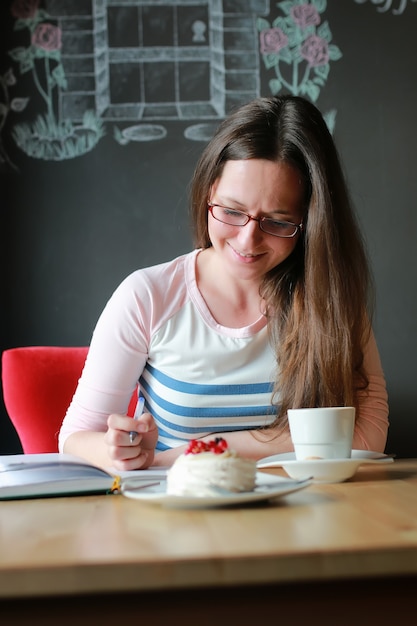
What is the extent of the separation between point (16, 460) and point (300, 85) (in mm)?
2286

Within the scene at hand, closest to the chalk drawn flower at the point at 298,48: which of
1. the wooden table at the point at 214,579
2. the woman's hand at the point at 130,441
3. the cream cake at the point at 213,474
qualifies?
the woman's hand at the point at 130,441

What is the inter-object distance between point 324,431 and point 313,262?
21.9 inches

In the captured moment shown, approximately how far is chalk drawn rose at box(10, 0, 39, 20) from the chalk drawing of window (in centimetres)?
8

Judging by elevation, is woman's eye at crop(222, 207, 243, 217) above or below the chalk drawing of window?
below

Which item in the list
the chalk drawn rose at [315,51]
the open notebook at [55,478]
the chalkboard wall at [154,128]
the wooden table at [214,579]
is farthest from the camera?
the chalk drawn rose at [315,51]

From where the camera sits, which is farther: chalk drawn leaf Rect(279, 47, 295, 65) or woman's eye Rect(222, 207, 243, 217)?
chalk drawn leaf Rect(279, 47, 295, 65)

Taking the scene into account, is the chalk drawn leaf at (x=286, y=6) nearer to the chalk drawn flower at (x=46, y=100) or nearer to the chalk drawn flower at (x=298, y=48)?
the chalk drawn flower at (x=298, y=48)

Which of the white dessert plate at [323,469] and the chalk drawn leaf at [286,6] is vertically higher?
the chalk drawn leaf at [286,6]

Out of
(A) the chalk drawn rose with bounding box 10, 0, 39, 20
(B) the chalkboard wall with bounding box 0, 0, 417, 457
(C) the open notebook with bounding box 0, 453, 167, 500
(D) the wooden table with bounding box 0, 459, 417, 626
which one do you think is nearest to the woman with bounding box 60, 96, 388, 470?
(C) the open notebook with bounding box 0, 453, 167, 500

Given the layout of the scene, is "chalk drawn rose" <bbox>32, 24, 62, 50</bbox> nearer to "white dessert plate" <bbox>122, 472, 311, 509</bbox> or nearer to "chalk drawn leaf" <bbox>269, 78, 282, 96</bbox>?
"chalk drawn leaf" <bbox>269, 78, 282, 96</bbox>

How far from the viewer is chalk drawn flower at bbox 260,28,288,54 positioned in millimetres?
3145

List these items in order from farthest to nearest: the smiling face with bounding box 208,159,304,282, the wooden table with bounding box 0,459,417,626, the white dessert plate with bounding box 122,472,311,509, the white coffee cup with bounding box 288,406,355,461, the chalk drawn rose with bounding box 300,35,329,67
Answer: the chalk drawn rose with bounding box 300,35,329,67 < the smiling face with bounding box 208,159,304,282 < the white coffee cup with bounding box 288,406,355,461 < the white dessert plate with bounding box 122,472,311,509 < the wooden table with bounding box 0,459,417,626

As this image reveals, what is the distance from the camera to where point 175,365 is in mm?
1779

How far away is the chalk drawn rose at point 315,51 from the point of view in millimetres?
3160
